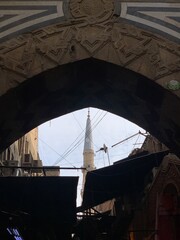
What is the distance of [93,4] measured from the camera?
7.21m

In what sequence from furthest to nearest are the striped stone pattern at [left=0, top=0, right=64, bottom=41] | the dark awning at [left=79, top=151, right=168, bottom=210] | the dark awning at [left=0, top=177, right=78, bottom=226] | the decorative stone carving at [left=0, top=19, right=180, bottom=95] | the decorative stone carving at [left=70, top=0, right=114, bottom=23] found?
the dark awning at [left=79, top=151, right=168, bottom=210] → the dark awning at [left=0, top=177, right=78, bottom=226] → the decorative stone carving at [left=70, top=0, right=114, bottom=23] → the striped stone pattern at [left=0, top=0, right=64, bottom=41] → the decorative stone carving at [left=0, top=19, right=180, bottom=95]

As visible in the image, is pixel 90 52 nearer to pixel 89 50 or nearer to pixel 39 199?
pixel 89 50

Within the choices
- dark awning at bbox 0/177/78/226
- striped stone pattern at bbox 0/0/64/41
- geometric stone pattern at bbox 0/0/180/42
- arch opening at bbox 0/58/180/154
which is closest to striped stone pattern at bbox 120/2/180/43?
geometric stone pattern at bbox 0/0/180/42

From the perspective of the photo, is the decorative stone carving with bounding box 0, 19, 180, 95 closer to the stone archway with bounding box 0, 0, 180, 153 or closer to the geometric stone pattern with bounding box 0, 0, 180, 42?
the stone archway with bounding box 0, 0, 180, 153

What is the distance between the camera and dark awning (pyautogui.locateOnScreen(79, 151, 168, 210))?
32.2ft

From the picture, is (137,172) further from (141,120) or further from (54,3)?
(54,3)

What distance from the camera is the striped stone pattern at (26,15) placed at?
702 centimetres

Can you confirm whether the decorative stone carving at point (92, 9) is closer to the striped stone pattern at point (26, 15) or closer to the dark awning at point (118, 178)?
the striped stone pattern at point (26, 15)

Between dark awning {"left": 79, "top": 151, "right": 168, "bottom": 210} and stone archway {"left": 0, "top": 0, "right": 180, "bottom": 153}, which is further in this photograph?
dark awning {"left": 79, "top": 151, "right": 168, "bottom": 210}

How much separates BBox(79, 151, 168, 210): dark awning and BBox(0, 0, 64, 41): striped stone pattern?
3.58 m

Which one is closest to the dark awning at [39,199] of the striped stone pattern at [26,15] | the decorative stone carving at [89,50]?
the decorative stone carving at [89,50]

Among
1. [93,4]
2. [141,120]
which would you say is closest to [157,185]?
[141,120]

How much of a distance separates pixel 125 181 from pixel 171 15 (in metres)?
4.35

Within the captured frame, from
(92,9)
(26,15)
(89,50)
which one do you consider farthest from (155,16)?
(26,15)
